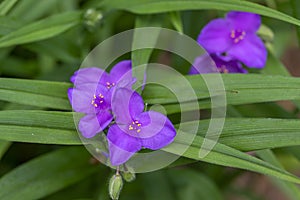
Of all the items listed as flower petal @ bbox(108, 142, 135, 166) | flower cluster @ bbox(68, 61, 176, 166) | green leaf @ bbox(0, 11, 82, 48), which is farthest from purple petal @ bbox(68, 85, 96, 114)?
green leaf @ bbox(0, 11, 82, 48)

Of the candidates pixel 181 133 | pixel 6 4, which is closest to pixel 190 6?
pixel 181 133

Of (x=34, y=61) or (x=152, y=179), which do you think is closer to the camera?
(x=152, y=179)

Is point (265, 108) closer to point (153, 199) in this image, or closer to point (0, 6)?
point (153, 199)

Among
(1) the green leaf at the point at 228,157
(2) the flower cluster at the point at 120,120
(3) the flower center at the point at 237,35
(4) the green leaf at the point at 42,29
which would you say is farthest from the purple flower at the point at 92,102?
(3) the flower center at the point at 237,35

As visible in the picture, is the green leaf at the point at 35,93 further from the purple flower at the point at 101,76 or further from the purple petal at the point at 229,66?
the purple petal at the point at 229,66

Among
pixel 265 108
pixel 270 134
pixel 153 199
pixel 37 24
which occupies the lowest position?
pixel 153 199

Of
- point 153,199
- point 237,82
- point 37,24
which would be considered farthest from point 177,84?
point 153,199
